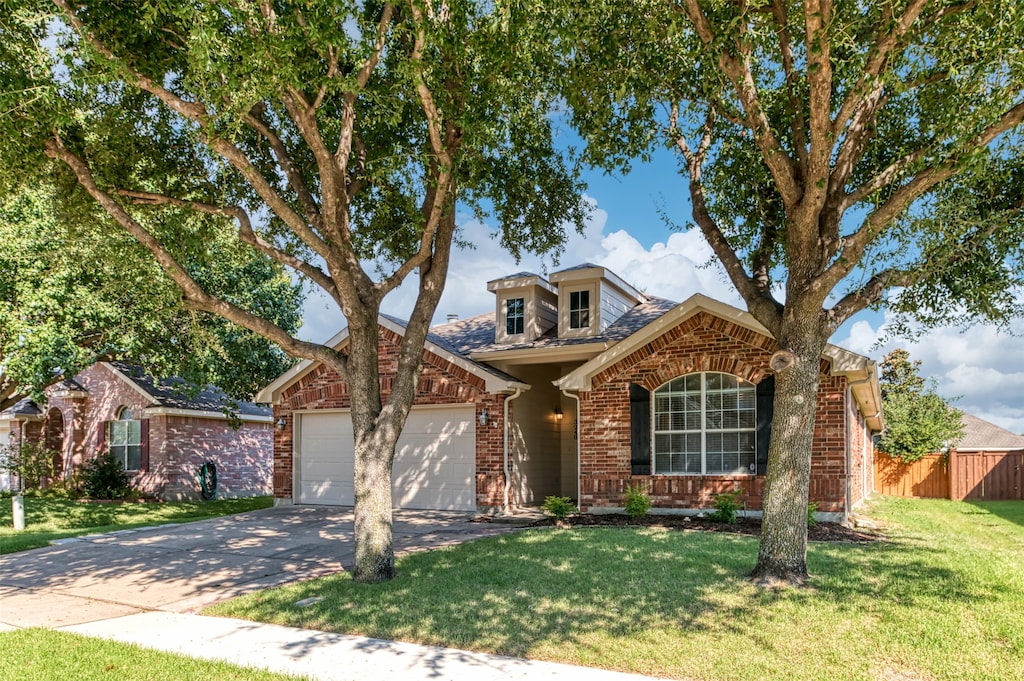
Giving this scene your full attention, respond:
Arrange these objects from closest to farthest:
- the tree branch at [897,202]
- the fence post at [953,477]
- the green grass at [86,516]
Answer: the tree branch at [897,202]
the green grass at [86,516]
the fence post at [953,477]

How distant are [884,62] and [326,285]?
672 cm

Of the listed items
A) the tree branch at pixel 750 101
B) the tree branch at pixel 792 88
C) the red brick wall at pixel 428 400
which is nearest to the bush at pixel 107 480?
the red brick wall at pixel 428 400

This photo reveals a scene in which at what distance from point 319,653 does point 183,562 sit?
5.36 metres

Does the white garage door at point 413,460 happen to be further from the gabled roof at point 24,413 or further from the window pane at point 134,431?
the gabled roof at point 24,413

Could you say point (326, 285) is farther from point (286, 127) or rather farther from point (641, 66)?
point (641, 66)

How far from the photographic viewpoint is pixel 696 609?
6539mm

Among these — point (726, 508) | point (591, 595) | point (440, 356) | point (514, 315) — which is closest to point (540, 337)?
point (514, 315)

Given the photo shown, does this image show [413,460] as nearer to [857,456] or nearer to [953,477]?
[857,456]

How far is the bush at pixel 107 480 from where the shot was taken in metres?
20.6

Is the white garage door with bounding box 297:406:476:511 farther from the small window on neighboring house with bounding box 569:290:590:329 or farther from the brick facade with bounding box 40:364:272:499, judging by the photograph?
the brick facade with bounding box 40:364:272:499

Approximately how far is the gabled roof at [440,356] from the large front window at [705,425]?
3.15 metres

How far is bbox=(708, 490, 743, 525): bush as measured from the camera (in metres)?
12.2

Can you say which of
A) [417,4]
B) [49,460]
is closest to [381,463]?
[417,4]

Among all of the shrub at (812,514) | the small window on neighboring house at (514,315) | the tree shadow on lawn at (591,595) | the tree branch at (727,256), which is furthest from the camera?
the small window on neighboring house at (514,315)
